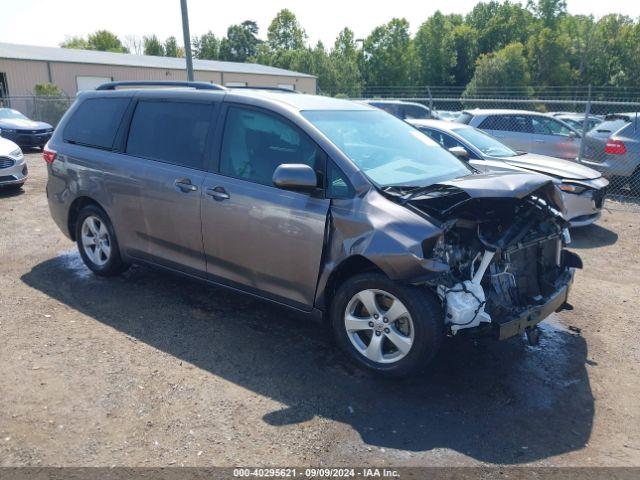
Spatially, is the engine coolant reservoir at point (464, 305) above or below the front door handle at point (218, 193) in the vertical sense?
below

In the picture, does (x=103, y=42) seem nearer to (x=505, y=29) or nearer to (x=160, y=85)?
(x=505, y=29)

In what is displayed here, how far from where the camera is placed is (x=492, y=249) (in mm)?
3545

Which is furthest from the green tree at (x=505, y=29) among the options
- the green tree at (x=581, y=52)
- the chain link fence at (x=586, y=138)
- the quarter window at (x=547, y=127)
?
the quarter window at (x=547, y=127)

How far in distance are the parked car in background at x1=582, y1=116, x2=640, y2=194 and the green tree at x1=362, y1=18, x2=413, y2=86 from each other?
173 ft

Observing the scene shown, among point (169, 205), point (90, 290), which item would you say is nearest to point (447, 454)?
point (169, 205)

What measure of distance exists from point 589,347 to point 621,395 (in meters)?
0.73

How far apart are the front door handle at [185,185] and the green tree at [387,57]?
194ft

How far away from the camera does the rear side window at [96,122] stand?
5.25 meters

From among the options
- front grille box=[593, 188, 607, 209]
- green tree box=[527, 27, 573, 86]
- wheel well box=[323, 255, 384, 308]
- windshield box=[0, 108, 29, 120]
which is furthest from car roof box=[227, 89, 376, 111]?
green tree box=[527, 27, 573, 86]

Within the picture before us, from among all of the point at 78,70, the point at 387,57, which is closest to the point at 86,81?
the point at 78,70

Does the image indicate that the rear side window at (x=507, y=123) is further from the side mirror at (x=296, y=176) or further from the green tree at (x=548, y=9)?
the green tree at (x=548, y=9)

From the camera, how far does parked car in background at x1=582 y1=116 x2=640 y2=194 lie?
32.5 feet

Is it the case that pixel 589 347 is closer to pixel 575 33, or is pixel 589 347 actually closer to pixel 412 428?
pixel 412 428

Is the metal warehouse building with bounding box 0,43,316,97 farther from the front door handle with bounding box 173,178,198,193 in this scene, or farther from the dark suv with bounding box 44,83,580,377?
the front door handle with bounding box 173,178,198,193
